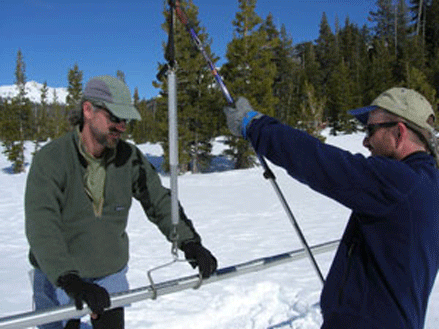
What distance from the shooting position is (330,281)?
1.77 meters

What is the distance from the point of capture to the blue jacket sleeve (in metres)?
1.44

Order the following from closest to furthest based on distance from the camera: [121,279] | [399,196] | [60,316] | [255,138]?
[399,196]
[255,138]
[60,316]
[121,279]

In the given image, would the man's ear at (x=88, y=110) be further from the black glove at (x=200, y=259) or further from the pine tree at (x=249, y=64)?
the pine tree at (x=249, y=64)

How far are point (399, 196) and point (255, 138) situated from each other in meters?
0.62

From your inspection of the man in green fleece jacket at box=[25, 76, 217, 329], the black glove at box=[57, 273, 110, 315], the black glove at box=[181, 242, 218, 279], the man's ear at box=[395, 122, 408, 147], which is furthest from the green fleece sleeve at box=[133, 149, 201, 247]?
the man's ear at box=[395, 122, 408, 147]

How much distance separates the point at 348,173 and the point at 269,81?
25.9 meters

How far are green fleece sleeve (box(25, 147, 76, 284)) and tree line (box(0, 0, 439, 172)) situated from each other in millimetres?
459

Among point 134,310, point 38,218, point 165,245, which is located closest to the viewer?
point 38,218

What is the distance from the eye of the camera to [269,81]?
26469 millimetres

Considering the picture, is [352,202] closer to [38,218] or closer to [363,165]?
[363,165]

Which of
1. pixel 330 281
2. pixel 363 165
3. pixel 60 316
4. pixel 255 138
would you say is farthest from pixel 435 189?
pixel 60 316

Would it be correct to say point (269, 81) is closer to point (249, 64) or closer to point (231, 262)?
→ point (249, 64)

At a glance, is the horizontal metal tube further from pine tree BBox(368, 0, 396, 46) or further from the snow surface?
pine tree BBox(368, 0, 396, 46)

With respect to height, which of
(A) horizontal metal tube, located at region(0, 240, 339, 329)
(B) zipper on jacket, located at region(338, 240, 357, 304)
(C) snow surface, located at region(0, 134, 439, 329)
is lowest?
(C) snow surface, located at region(0, 134, 439, 329)
